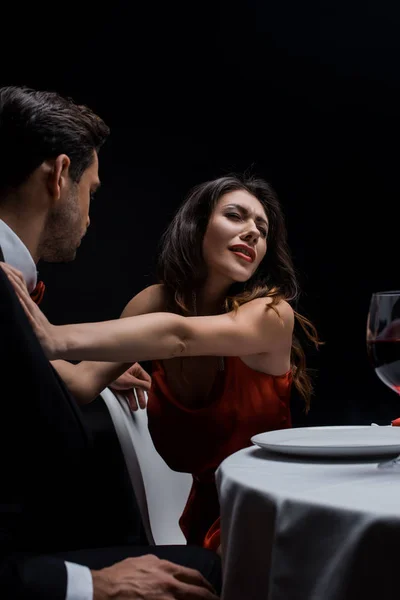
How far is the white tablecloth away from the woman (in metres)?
0.86

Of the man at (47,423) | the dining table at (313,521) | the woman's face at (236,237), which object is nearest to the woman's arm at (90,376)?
the man at (47,423)

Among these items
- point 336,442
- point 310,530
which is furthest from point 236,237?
point 310,530

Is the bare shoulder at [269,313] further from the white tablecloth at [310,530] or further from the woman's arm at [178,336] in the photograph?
the white tablecloth at [310,530]

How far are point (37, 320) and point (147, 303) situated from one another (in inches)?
31.6

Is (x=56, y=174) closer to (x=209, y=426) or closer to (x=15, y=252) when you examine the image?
(x=15, y=252)

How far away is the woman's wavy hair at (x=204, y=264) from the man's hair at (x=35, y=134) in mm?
568

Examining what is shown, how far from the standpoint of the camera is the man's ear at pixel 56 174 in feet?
5.86

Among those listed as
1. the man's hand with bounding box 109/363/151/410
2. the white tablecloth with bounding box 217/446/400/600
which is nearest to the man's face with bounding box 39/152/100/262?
the man's hand with bounding box 109/363/151/410

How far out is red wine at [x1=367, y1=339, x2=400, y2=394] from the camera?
0.92m

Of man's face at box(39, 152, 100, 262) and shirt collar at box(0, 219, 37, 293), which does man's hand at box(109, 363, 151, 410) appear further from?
shirt collar at box(0, 219, 37, 293)

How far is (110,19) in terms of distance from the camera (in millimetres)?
4262

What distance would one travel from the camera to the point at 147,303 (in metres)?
2.30

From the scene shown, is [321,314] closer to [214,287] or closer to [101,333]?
[214,287]

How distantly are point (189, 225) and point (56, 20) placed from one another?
2.33 meters
